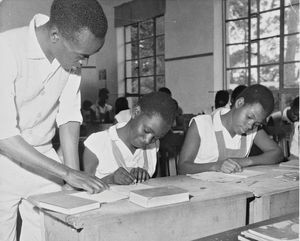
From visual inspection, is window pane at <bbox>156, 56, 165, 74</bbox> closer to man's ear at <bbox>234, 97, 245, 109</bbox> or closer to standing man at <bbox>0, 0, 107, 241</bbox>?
man's ear at <bbox>234, 97, 245, 109</bbox>

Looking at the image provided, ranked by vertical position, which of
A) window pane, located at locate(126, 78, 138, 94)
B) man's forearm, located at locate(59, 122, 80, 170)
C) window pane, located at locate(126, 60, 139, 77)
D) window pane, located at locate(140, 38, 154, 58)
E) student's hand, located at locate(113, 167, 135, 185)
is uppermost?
window pane, located at locate(140, 38, 154, 58)

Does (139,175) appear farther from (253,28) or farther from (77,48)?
(253,28)

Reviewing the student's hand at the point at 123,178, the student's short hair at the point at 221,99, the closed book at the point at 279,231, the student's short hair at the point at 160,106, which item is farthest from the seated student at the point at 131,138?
the student's short hair at the point at 221,99

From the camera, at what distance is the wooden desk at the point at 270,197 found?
1444mm

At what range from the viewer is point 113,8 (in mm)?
9430

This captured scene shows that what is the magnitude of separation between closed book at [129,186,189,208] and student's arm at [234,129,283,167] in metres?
0.90

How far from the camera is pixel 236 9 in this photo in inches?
254

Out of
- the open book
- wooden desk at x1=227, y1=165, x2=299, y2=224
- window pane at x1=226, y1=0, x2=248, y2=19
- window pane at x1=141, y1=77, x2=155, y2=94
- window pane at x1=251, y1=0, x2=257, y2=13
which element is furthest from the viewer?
window pane at x1=141, y1=77, x2=155, y2=94

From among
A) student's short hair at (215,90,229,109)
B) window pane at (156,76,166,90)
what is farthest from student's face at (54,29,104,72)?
window pane at (156,76,166,90)

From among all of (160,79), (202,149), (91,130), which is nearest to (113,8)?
(160,79)

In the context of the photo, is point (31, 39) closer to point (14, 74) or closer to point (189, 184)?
point (14, 74)

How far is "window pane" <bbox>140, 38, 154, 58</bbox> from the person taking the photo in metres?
8.38

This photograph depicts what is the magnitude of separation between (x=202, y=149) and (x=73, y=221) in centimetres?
120

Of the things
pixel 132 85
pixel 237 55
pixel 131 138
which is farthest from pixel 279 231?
pixel 132 85
